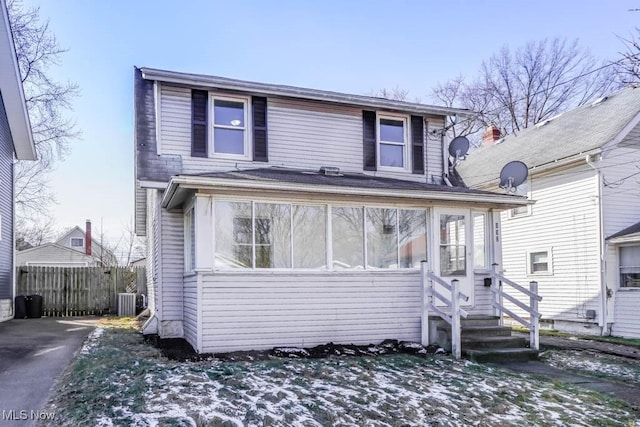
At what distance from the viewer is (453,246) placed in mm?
9727

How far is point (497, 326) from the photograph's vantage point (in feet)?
31.0

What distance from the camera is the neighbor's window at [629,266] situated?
12.5 meters

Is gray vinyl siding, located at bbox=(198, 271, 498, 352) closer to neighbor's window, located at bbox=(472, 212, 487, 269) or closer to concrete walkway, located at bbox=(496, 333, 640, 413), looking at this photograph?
neighbor's window, located at bbox=(472, 212, 487, 269)

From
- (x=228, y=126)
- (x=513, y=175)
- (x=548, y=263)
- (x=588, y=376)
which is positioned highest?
(x=228, y=126)

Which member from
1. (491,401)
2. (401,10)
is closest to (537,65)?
(401,10)

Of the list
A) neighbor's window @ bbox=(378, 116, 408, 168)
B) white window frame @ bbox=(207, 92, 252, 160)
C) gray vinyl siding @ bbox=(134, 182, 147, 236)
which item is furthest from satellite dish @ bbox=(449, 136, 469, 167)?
gray vinyl siding @ bbox=(134, 182, 147, 236)

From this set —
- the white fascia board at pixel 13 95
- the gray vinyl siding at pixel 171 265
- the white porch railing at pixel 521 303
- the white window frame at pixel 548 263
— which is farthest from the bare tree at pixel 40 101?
the white window frame at pixel 548 263

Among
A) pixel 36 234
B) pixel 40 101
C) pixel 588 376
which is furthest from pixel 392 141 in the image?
pixel 36 234

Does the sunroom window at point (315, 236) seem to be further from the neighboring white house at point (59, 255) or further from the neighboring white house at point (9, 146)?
the neighboring white house at point (59, 255)

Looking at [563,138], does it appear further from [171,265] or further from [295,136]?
[171,265]

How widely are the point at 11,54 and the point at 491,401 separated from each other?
1299 centimetres

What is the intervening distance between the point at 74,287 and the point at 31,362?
9808mm

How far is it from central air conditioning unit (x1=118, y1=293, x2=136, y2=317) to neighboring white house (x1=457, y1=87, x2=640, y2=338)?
12.4 m

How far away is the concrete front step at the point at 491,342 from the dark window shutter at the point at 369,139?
4502 millimetres
